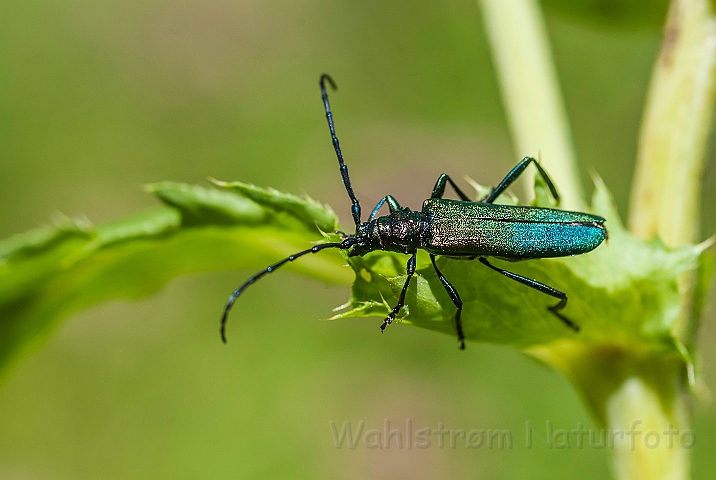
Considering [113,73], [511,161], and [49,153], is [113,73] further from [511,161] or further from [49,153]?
[511,161]

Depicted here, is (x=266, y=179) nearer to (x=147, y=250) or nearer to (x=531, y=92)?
(x=147, y=250)

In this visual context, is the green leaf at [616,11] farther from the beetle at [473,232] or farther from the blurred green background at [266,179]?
the blurred green background at [266,179]

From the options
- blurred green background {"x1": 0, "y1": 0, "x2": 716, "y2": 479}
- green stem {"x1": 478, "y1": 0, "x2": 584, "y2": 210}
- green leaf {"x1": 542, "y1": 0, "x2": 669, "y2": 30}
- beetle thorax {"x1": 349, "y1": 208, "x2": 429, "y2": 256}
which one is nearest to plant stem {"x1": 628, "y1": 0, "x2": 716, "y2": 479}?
green stem {"x1": 478, "y1": 0, "x2": 584, "y2": 210}

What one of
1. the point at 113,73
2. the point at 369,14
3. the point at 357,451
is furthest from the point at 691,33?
Result: the point at 113,73

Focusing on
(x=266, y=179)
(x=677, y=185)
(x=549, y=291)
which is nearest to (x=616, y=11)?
(x=677, y=185)

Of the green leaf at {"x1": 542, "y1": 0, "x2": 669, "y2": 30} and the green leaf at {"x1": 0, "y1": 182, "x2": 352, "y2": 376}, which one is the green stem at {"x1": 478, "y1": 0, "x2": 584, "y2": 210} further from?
the green leaf at {"x1": 0, "y1": 182, "x2": 352, "y2": 376}

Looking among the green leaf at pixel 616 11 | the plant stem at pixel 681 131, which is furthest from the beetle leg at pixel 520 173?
the green leaf at pixel 616 11
